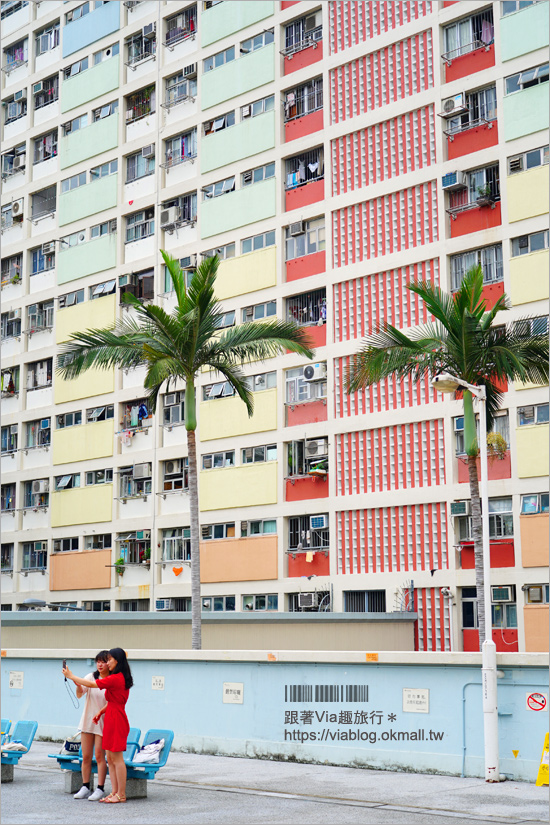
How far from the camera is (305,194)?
126 feet

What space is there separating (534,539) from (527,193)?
10.4m

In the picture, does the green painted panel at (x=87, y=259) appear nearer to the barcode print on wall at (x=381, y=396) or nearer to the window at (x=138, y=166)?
the window at (x=138, y=166)

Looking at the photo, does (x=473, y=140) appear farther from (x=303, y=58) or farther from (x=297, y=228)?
(x=303, y=58)

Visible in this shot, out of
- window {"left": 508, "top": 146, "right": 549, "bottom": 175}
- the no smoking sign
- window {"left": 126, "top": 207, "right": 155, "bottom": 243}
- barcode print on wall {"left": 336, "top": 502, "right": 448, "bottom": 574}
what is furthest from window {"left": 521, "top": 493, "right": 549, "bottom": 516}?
window {"left": 126, "top": 207, "right": 155, "bottom": 243}

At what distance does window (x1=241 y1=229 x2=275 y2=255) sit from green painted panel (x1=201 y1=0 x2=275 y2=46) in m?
8.29

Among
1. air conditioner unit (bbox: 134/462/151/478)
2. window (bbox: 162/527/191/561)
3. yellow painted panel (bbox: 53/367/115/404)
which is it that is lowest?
window (bbox: 162/527/191/561)

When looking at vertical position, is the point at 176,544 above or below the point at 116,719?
above

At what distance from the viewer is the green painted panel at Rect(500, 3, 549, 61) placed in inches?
1261

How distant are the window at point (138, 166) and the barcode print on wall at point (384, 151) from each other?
1017cm

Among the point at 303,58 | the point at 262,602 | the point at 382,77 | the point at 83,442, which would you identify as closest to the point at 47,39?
the point at 303,58

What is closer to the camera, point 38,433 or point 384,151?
point 384,151

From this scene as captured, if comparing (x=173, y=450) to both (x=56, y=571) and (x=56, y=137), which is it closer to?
(x=56, y=571)

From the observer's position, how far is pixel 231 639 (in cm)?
3194

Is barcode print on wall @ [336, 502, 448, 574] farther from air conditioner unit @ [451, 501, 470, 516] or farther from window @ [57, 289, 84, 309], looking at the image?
window @ [57, 289, 84, 309]
